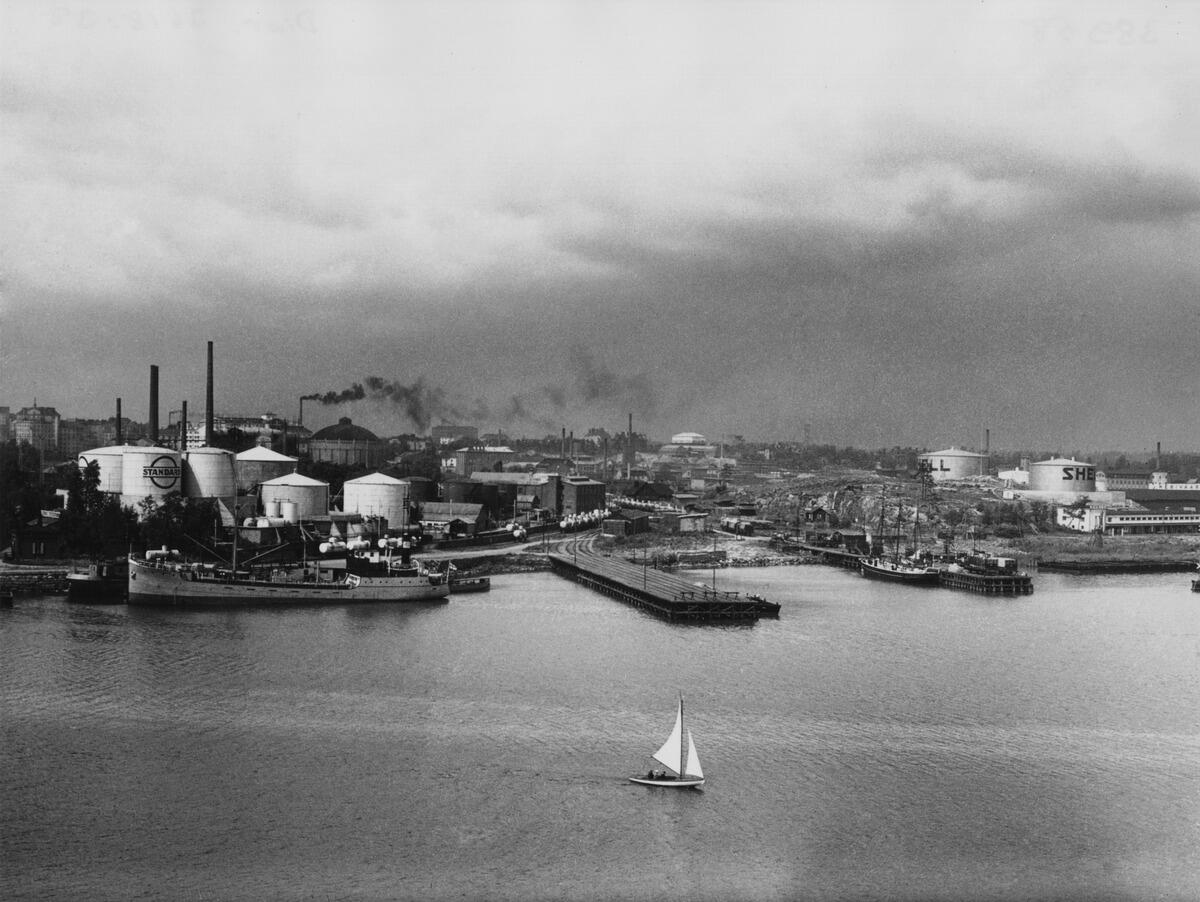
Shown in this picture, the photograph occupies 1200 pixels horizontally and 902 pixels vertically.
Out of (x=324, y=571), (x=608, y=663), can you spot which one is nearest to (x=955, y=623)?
(x=608, y=663)

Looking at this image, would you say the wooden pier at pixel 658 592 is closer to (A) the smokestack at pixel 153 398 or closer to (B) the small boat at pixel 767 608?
(B) the small boat at pixel 767 608

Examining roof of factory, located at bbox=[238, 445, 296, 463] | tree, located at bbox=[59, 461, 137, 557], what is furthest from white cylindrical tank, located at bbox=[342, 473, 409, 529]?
tree, located at bbox=[59, 461, 137, 557]

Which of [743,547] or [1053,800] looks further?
[743,547]

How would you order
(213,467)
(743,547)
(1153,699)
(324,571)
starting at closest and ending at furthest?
(1153,699) → (324,571) → (213,467) → (743,547)

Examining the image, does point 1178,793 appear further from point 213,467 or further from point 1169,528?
point 1169,528

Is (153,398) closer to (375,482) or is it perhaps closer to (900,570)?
(375,482)

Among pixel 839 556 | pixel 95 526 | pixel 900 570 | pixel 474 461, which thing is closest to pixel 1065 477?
pixel 839 556
